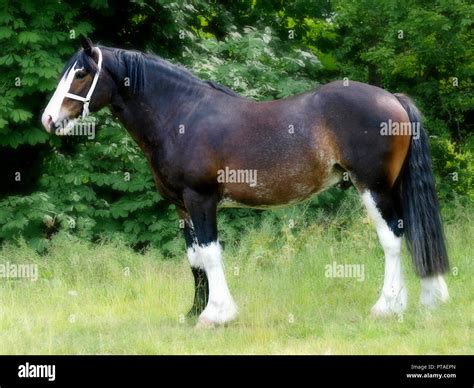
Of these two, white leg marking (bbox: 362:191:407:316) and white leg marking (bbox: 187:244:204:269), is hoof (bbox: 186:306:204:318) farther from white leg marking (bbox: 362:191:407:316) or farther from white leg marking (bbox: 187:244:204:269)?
white leg marking (bbox: 362:191:407:316)

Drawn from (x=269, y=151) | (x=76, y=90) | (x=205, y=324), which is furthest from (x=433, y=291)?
(x=76, y=90)

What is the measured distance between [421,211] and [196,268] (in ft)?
7.05

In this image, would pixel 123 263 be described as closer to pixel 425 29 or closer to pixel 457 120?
pixel 425 29

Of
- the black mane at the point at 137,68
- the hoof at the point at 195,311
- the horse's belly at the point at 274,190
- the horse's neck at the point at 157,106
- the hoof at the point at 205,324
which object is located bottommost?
the hoof at the point at 205,324

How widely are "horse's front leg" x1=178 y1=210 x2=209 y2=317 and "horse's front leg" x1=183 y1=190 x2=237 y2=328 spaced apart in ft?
1.10

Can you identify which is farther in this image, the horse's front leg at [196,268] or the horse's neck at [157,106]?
the horse's front leg at [196,268]

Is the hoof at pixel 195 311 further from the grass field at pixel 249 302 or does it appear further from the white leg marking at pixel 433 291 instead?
the white leg marking at pixel 433 291

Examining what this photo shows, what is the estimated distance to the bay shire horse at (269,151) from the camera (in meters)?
6.96

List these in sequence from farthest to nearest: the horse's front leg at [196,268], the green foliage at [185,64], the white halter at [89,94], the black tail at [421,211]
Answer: the green foliage at [185,64] < the horse's front leg at [196,268] < the black tail at [421,211] < the white halter at [89,94]

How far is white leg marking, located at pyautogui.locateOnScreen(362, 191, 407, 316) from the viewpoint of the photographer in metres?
7.04

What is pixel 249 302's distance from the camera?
305 inches

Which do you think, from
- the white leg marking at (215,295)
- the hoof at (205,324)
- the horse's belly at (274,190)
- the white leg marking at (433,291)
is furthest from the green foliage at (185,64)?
the hoof at (205,324)

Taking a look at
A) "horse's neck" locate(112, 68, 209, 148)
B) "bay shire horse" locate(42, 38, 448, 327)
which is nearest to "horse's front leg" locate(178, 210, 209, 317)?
"bay shire horse" locate(42, 38, 448, 327)

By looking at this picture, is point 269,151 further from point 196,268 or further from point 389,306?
point 389,306
